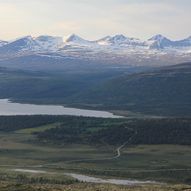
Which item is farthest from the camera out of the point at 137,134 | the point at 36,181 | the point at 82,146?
the point at 137,134

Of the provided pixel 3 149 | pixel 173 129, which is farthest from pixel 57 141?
pixel 173 129

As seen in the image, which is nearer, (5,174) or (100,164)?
(5,174)

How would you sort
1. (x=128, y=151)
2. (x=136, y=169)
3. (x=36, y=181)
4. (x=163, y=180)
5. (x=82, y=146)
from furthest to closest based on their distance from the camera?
(x=82, y=146), (x=128, y=151), (x=136, y=169), (x=163, y=180), (x=36, y=181)

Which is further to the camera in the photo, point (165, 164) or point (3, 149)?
point (3, 149)

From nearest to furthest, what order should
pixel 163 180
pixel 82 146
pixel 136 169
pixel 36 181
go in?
pixel 36 181 < pixel 163 180 < pixel 136 169 < pixel 82 146

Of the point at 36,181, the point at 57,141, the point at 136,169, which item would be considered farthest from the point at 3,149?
the point at 36,181

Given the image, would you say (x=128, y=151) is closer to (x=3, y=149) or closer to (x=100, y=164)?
(x=100, y=164)

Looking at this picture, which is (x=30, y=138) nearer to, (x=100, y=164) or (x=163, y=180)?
(x=100, y=164)

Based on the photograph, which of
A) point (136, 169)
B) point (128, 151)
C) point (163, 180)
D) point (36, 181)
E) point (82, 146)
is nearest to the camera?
point (36, 181)
